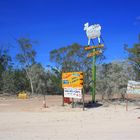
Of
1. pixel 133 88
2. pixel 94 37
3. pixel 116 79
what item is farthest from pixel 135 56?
pixel 133 88

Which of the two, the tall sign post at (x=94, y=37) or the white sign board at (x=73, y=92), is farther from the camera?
the tall sign post at (x=94, y=37)

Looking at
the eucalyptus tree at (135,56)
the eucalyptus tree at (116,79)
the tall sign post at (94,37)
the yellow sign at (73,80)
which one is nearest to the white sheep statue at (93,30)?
the tall sign post at (94,37)

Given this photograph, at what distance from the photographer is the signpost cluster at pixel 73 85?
2844 centimetres

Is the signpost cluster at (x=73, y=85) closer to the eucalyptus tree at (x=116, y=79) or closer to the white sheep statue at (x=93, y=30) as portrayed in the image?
the white sheep statue at (x=93, y=30)

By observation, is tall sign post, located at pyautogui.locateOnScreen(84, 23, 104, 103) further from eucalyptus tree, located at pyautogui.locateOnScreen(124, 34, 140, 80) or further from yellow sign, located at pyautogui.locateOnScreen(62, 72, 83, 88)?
eucalyptus tree, located at pyautogui.locateOnScreen(124, 34, 140, 80)

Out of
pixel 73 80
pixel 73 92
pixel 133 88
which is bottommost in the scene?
pixel 73 92

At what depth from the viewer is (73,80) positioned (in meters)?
29.0

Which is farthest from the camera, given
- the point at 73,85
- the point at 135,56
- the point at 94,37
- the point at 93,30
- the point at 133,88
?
the point at 135,56

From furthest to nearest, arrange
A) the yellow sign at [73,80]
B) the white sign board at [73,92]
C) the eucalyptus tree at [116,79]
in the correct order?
the eucalyptus tree at [116,79] → the yellow sign at [73,80] → the white sign board at [73,92]

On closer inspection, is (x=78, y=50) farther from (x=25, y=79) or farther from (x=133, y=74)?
(x=133, y=74)

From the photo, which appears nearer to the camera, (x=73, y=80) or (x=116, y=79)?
(x=73, y=80)

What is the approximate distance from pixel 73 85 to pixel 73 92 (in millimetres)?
527

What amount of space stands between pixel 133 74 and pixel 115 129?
27.5 m

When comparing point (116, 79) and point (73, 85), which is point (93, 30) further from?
point (116, 79)
